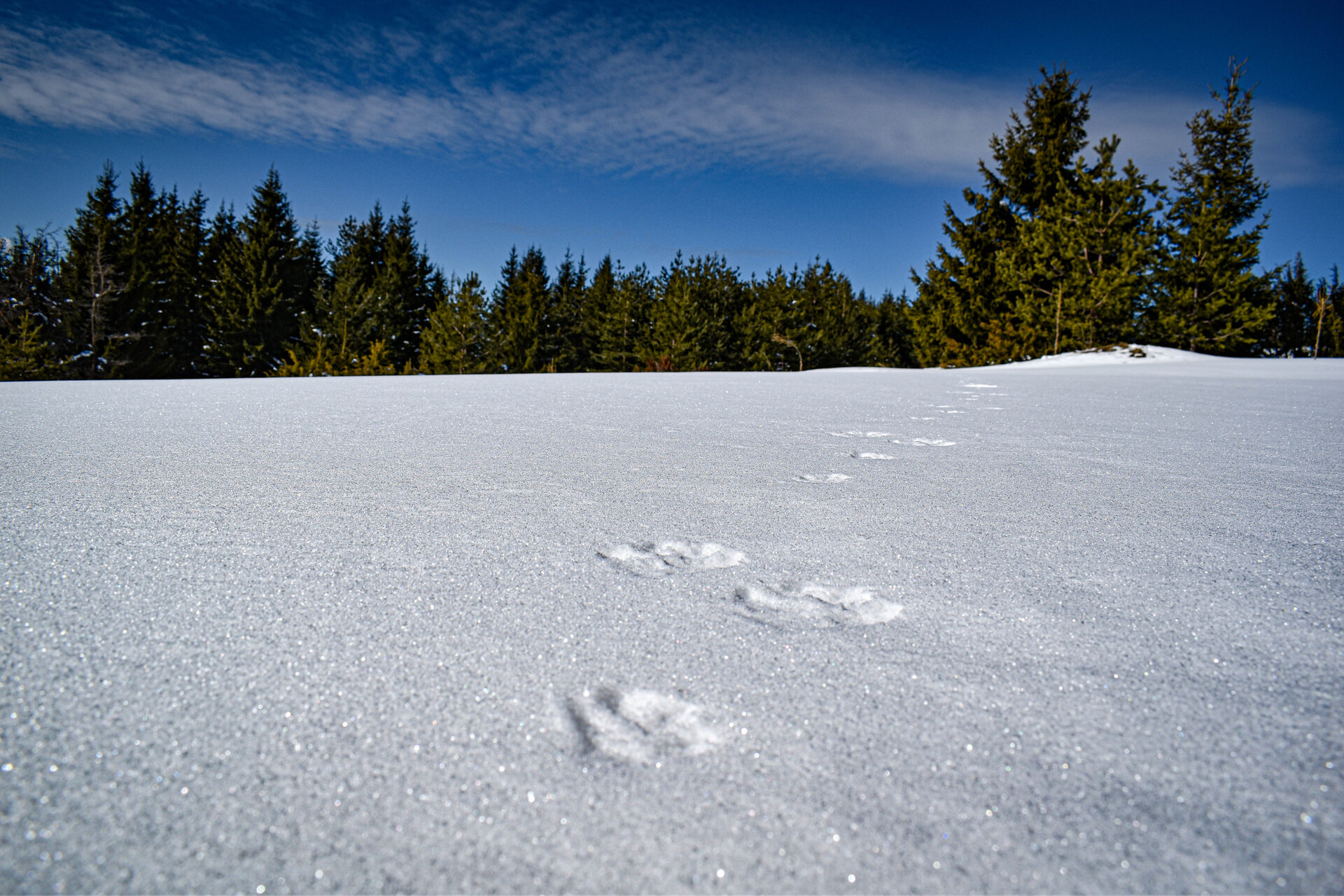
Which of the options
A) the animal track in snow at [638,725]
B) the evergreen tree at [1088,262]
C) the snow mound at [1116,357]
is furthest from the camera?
the evergreen tree at [1088,262]

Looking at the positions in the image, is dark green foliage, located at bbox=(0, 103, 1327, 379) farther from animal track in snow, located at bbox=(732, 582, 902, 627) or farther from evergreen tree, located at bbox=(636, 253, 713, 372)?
animal track in snow, located at bbox=(732, 582, 902, 627)

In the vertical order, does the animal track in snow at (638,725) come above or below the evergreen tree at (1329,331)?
below

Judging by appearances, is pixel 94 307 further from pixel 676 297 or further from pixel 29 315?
pixel 676 297

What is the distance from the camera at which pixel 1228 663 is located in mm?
718

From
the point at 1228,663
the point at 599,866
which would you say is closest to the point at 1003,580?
the point at 1228,663

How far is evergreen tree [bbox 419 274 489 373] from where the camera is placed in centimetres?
1873

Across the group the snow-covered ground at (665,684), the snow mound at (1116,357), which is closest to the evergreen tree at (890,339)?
the snow mound at (1116,357)

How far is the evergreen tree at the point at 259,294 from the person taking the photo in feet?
63.5

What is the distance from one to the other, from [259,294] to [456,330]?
6.59m

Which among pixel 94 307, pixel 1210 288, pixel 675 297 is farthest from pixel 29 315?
pixel 1210 288

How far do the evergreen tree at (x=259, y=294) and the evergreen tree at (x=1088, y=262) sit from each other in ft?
66.3

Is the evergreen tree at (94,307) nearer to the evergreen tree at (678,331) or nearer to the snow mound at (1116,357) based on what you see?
the evergreen tree at (678,331)

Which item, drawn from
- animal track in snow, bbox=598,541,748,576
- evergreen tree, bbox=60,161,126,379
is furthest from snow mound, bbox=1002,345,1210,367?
evergreen tree, bbox=60,161,126,379

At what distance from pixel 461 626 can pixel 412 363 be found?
2256 cm
